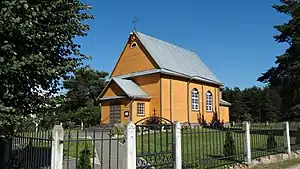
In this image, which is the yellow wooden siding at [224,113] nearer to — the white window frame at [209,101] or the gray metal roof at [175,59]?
the white window frame at [209,101]

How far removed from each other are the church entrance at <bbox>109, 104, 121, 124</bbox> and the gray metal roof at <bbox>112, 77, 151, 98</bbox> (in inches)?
66.1

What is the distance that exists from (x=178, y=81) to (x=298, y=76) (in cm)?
1064

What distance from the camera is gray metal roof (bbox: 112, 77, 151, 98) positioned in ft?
86.3

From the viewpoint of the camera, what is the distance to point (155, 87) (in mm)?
27484

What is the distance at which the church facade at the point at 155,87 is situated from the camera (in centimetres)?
2700

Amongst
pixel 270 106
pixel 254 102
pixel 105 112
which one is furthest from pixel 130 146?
pixel 254 102

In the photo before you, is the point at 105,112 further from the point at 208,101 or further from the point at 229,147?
the point at 229,147

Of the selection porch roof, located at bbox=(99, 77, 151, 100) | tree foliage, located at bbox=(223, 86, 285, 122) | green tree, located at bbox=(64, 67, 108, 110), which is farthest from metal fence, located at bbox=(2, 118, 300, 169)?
tree foliage, located at bbox=(223, 86, 285, 122)

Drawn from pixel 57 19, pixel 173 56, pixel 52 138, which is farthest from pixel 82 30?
pixel 173 56

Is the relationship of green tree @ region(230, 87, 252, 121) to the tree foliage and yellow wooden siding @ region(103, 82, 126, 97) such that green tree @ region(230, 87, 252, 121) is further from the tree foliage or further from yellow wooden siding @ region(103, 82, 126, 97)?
yellow wooden siding @ region(103, 82, 126, 97)

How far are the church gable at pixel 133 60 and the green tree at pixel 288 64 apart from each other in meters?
12.4

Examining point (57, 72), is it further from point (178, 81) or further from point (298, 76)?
point (298, 76)

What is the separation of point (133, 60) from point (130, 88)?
393 centimetres

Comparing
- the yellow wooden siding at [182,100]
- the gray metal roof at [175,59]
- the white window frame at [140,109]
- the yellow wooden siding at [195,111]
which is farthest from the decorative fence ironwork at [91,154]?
the yellow wooden siding at [195,111]
